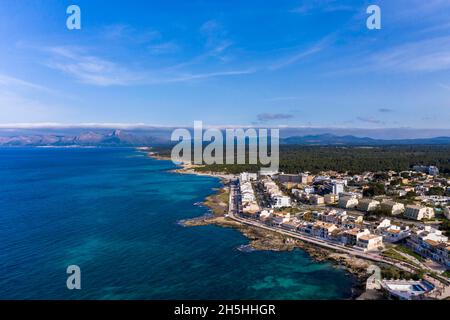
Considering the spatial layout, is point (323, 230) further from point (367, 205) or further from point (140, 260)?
point (140, 260)

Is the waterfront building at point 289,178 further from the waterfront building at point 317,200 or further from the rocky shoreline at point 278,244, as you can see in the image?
the rocky shoreline at point 278,244

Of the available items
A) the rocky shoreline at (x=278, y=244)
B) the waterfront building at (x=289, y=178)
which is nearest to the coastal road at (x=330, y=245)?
the rocky shoreline at (x=278, y=244)

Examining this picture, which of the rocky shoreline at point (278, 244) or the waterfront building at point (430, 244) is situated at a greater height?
the waterfront building at point (430, 244)

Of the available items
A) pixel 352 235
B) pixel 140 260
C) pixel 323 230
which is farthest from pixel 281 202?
pixel 140 260

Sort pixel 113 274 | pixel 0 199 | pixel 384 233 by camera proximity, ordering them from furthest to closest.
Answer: pixel 0 199, pixel 384 233, pixel 113 274
